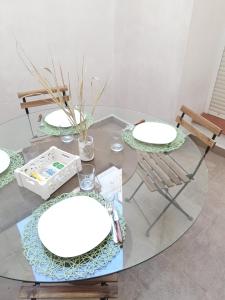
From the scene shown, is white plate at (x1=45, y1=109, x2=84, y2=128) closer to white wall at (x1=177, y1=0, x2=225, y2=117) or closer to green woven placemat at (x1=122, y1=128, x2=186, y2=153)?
green woven placemat at (x1=122, y1=128, x2=186, y2=153)

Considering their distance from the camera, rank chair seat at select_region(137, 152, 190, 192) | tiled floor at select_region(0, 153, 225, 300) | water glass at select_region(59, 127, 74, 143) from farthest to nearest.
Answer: water glass at select_region(59, 127, 74, 143) → tiled floor at select_region(0, 153, 225, 300) → chair seat at select_region(137, 152, 190, 192)

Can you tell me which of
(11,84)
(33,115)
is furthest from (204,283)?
(11,84)

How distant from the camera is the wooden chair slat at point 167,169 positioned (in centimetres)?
128

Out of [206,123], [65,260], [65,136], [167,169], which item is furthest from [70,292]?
[206,123]

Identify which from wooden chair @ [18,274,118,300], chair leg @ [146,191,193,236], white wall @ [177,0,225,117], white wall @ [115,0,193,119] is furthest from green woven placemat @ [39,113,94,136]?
white wall @ [177,0,225,117]

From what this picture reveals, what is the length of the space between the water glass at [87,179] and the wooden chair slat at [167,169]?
1.28ft

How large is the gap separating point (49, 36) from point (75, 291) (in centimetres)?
202

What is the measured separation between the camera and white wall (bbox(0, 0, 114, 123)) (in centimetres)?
192

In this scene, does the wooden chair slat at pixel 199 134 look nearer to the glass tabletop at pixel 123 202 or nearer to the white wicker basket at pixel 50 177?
the glass tabletop at pixel 123 202

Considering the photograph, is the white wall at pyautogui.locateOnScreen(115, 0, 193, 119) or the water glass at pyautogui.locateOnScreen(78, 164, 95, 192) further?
the white wall at pyautogui.locateOnScreen(115, 0, 193, 119)

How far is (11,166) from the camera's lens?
4.13 ft

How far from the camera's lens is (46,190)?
107 cm

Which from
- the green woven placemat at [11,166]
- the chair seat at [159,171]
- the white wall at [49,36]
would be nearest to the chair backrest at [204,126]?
the chair seat at [159,171]

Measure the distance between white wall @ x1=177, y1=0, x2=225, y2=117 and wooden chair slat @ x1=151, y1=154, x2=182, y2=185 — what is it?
1.17m
